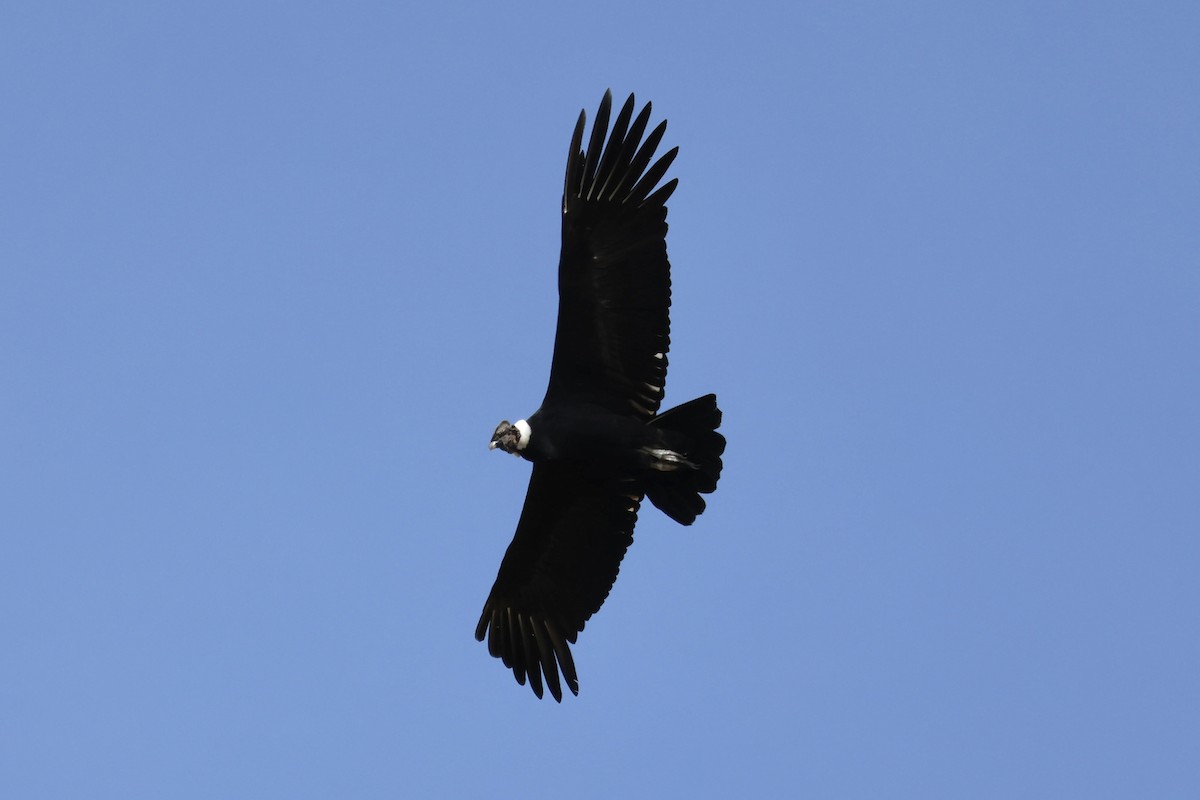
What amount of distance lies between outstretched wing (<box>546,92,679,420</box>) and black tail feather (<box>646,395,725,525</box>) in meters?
0.63

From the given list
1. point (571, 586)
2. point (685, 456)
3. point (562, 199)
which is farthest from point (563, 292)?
point (571, 586)

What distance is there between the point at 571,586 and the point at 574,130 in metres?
4.45

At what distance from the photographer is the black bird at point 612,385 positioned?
15047 mm

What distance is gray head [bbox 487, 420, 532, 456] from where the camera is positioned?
1541 cm

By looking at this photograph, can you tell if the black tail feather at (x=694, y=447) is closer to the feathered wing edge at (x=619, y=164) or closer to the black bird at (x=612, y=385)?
the black bird at (x=612, y=385)

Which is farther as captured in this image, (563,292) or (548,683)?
(548,683)

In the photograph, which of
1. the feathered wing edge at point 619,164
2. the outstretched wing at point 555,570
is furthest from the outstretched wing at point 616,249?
the outstretched wing at point 555,570

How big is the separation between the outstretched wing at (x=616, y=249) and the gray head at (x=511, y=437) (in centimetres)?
84

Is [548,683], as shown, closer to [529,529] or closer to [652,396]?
[529,529]

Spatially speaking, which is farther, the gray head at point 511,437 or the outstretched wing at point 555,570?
the outstretched wing at point 555,570

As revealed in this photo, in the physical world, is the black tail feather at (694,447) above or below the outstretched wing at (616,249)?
below

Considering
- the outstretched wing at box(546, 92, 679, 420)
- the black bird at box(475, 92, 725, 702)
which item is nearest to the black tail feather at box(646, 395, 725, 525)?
the black bird at box(475, 92, 725, 702)

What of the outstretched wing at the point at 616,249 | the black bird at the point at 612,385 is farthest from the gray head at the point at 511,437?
the outstretched wing at the point at 616,249

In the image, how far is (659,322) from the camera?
15.3 meters
